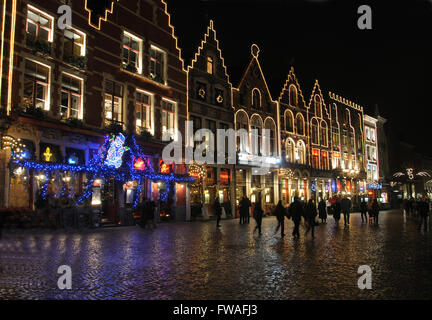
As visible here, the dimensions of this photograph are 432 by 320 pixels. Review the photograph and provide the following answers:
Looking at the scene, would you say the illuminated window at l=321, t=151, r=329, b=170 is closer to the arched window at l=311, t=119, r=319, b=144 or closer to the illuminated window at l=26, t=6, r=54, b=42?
the arched window at l=311, t=119, r=319, b=144

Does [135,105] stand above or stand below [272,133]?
below

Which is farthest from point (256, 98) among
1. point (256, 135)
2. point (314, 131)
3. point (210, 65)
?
point (314, 131)

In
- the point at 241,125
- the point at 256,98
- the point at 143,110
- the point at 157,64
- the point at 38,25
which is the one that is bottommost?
the point at 143,110

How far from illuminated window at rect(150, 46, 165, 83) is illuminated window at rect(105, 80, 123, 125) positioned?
3.31 meters

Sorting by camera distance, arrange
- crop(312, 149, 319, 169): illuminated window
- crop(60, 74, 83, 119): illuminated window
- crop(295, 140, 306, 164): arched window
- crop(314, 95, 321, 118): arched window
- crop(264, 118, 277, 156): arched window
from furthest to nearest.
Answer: crop(314, 95, 321, 118): arched window < crop(312, 149, 319, 169): illuminated window < crop(295, 140, 306, 164): arched window < crop(264, 118, 277, 156): arched window < crop(60, 74, 83, 119): illuminated window

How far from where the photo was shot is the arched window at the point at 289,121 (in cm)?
4212

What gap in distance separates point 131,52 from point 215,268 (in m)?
21.2

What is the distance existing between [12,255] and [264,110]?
102 feet

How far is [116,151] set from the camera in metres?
22.5

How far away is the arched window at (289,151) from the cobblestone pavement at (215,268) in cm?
2737

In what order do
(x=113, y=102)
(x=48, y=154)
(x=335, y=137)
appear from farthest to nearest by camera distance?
1. (x=335, y=137)
2. (x=113, y=102)
3. (x=48, y=154)

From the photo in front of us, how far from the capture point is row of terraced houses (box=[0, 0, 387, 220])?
1961 centimetres

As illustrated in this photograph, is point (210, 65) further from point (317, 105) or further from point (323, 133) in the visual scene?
point (323, 133)

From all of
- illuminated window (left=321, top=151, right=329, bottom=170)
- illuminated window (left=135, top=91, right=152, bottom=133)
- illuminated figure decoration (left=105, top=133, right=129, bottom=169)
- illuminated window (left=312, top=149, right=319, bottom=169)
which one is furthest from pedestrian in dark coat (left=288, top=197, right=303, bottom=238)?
illuminated window (left=321, top=151, right=329, bottom=170)
